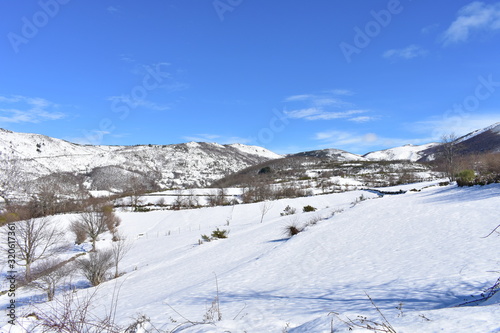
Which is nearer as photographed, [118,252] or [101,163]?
[118,252]

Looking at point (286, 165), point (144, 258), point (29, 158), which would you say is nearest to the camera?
point (144, 258)

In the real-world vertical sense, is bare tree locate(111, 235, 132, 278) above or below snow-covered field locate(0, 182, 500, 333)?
below

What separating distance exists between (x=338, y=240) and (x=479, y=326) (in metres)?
10.9

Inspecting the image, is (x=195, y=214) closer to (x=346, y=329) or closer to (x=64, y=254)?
(x=64, y=254)

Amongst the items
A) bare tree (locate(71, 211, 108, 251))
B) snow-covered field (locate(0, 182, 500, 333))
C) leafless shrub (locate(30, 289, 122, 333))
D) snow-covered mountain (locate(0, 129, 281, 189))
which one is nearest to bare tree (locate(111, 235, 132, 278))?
snow-covered field (locate(0, 182, 500, 333))

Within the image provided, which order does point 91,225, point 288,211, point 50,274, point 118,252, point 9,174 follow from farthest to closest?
point 9,174 < point 288,211 < point 91,225 < point 118,252 < point 50,274

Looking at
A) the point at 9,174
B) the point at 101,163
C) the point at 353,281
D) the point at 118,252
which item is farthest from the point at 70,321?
the point at 101,163

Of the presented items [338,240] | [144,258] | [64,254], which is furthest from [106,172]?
[338,240]

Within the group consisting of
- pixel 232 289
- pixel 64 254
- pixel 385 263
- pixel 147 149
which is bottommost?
pixel 64 254

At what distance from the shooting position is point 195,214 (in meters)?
45.5

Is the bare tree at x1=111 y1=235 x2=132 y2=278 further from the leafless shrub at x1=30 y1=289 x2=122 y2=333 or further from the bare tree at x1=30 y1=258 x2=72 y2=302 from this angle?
the leafless shrub at x1=30 y1=289 x2=122 y2=333

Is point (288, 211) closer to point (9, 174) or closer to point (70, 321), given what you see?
point (70, 321)

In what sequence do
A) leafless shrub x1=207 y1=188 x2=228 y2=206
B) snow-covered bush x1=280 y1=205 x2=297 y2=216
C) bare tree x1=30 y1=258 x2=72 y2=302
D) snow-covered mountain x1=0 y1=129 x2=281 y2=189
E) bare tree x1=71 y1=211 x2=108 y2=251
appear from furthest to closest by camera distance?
snow-covered mountain x1=0 y1=129 x2=281 y2=189
leafless shrub x1=207 y1=188 x2=228 y2=206
snow-covered bush x1=280 y1=205 x2=297 y2=216
bare tree x1=71 y1=211 x2=108 y2=251
bare tree x1=30 y1=258 x2=72 y2=302

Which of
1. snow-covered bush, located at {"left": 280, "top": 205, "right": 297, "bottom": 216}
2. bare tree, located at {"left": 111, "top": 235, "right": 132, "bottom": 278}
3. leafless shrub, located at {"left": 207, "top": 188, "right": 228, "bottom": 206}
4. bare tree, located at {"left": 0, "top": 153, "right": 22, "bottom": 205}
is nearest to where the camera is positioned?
bare tree, located at {"left": 111, "top": 235, "right": 132, "bottom": 278}
